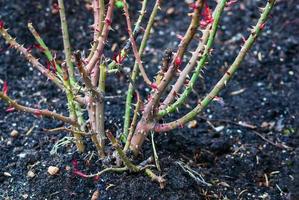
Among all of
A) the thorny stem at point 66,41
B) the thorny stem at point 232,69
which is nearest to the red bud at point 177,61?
the thorny stem at point 232,69

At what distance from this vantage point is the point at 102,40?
5.66 ft

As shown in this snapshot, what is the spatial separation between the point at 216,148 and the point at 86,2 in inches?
48.8

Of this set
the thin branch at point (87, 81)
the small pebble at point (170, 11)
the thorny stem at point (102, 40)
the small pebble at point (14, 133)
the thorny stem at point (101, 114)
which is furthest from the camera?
the small pebble at point (170, 11)

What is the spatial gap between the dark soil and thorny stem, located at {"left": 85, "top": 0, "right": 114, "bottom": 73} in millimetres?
408

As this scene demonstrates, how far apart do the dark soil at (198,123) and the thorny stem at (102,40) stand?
0.41 meters

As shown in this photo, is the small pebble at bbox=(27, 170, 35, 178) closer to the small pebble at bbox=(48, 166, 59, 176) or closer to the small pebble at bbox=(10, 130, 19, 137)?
the small pebble at bbox=(48, 166, 59, 176)

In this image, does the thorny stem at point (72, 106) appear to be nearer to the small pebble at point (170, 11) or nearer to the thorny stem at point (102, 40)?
the thorny stem at point (102, 40)

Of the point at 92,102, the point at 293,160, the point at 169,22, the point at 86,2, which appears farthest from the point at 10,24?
the point at 293,160

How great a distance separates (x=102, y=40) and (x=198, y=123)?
890 millimetres

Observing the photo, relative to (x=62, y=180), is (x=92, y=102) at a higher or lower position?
higher

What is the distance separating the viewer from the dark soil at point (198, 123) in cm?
198

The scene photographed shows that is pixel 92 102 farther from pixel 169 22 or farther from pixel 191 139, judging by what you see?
pixel 169 22

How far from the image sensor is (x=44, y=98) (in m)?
2.49

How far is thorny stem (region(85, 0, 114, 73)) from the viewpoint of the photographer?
1.70 m
